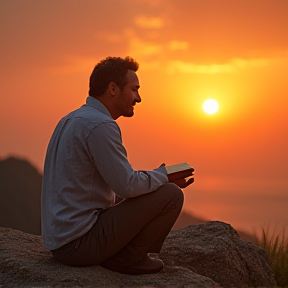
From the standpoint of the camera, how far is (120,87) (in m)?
4.40

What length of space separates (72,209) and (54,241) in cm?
32

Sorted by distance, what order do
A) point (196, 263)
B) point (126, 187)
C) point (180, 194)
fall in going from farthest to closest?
point (196, 263) → point (180, 194) → point (126, 187)

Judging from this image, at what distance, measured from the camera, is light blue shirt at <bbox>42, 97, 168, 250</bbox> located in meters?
4.05

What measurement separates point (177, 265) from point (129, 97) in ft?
6.19

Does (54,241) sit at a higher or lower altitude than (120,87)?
lower

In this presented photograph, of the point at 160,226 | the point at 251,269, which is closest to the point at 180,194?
the point at 160,226

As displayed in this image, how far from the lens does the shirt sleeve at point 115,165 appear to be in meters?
4.03

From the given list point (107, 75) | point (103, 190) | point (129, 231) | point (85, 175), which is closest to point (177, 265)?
point (129, 231)

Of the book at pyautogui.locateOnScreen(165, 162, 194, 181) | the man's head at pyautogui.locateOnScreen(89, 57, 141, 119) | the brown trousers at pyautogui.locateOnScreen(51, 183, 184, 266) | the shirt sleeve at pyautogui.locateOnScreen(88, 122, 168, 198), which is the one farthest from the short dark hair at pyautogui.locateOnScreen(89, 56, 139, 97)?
the brown trousers at pyautogui.locateOnScreen(51, 183, 184, 266)

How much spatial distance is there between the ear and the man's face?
0.11 ft

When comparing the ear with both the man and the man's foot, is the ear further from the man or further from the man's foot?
the man's foot

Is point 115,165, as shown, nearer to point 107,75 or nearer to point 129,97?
point 129,97

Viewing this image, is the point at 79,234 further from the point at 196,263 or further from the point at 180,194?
the point at 196,263

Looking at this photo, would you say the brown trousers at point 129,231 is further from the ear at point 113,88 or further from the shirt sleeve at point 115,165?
the ear at point 113,88
